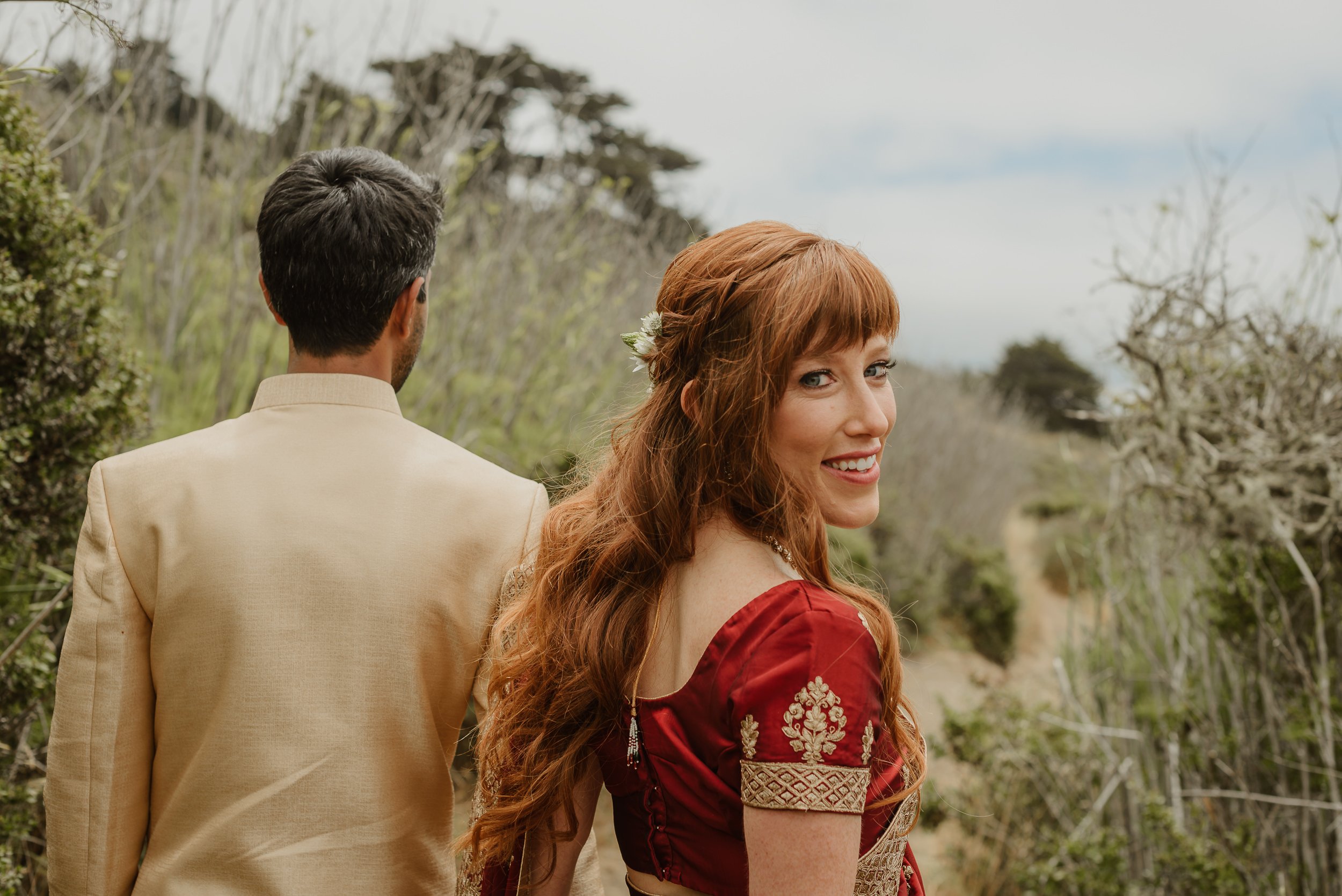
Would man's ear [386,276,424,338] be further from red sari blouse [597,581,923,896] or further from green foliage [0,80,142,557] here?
green foliage [0,80,142,557]

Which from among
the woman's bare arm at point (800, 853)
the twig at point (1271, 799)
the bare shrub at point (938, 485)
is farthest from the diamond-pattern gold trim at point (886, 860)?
the bare shrub at point (938, 485)

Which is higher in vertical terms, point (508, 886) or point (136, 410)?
point (136, 410)

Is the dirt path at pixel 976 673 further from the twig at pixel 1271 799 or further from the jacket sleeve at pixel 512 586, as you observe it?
the jacket sleeve at pixel 512 586

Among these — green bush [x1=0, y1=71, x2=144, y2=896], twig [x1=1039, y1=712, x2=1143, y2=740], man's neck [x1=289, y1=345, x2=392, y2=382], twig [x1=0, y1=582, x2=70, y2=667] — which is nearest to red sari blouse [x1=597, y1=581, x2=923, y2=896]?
man's neck [x1=289, y1=345, x2=392, y2=382]

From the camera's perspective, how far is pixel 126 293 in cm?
457

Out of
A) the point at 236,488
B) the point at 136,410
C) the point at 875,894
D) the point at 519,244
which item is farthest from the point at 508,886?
the point at 519,244

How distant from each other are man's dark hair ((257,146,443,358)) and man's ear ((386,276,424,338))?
2 centimetres

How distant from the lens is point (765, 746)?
4.00 feet

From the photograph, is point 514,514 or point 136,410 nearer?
point 514,514

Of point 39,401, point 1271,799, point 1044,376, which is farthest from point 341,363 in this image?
point 1044,376

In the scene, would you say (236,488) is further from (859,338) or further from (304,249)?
(859,338)

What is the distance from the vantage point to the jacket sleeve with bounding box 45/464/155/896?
4.56ft

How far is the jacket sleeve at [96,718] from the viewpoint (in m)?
Result: 1.39

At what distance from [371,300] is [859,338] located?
2.49 feet
